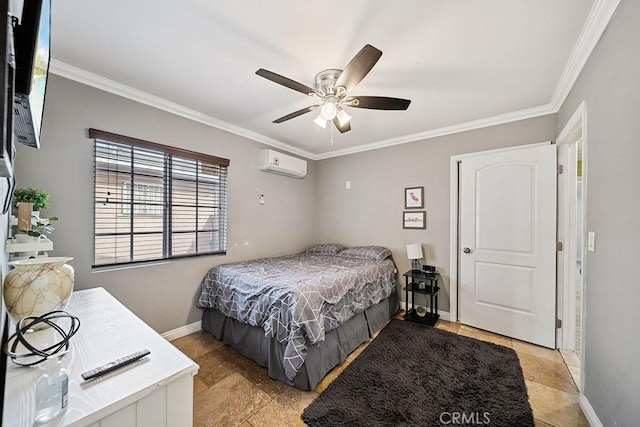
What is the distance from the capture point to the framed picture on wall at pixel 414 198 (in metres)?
3.44

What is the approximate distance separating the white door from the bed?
1.01 metres

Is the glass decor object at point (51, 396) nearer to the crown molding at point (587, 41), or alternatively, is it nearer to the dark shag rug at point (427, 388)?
the dark shag rug at point (427, 388)

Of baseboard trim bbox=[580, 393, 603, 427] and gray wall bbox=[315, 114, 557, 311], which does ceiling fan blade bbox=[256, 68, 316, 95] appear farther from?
baseboard trim bbox=[580, 393, 603, 427]

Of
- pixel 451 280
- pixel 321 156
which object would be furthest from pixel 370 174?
pixel 451 280

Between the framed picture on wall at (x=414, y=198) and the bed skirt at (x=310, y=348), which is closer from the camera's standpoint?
the bed skirt at (x=310, y=348)

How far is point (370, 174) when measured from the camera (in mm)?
3932

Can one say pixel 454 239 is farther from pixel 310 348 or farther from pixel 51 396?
pixel 51 396

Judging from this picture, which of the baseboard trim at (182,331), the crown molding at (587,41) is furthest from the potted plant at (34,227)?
the crown molding at (587,41)

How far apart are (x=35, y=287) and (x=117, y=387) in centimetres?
55

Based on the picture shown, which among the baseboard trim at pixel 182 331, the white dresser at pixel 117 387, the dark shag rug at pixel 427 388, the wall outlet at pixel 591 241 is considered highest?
the wall outlet at pixel 591 241

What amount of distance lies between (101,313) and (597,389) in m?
2.95

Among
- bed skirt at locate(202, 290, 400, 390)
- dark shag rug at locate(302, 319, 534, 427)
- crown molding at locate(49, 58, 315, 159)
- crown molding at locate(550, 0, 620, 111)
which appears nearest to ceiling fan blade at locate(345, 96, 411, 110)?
crown molding at locate(550, 0, 620, 111)

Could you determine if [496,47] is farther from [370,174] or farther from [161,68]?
[161,68]

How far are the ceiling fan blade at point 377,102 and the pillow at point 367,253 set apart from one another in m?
2.03
